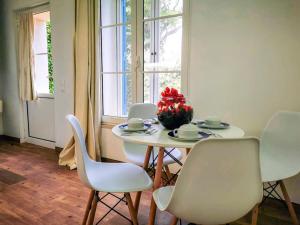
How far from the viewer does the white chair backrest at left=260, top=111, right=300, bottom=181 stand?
166cm

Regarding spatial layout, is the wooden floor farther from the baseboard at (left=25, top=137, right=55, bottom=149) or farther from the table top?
the table top

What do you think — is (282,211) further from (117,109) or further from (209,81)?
(117,109)

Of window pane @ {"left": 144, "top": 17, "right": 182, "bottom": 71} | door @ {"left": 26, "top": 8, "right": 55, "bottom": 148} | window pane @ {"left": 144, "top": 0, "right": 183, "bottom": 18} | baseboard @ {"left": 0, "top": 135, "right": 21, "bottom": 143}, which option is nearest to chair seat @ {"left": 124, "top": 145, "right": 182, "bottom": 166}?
window pane @ {"left": 144, "top": 17, "right": 182, "bottom": 71}

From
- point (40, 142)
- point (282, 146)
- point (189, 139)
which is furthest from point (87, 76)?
point (282, 146)

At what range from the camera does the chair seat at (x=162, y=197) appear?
1206mm

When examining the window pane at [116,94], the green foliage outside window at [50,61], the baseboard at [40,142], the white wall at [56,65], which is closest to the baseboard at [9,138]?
the white wall at [56,65]

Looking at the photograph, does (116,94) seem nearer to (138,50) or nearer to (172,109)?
(138,50)

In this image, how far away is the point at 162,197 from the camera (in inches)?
50.8

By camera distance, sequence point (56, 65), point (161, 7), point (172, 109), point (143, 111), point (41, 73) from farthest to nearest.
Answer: point (41, 73)
point (56, 65)
point (161, 7)
point (143, 111)
point (172, 109)

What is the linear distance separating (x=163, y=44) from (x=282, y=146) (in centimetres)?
159

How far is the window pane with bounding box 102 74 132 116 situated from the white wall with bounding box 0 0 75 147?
0.52 meters

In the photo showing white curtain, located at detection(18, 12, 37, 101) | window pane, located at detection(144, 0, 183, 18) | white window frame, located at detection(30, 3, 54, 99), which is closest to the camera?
window pane, located at detection(144, 0, 183, 18)

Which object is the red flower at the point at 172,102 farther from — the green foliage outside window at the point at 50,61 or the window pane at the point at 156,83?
the green foliage outside window at the point at 50,61

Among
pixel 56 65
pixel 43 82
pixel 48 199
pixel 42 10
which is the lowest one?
pixel 48 199
